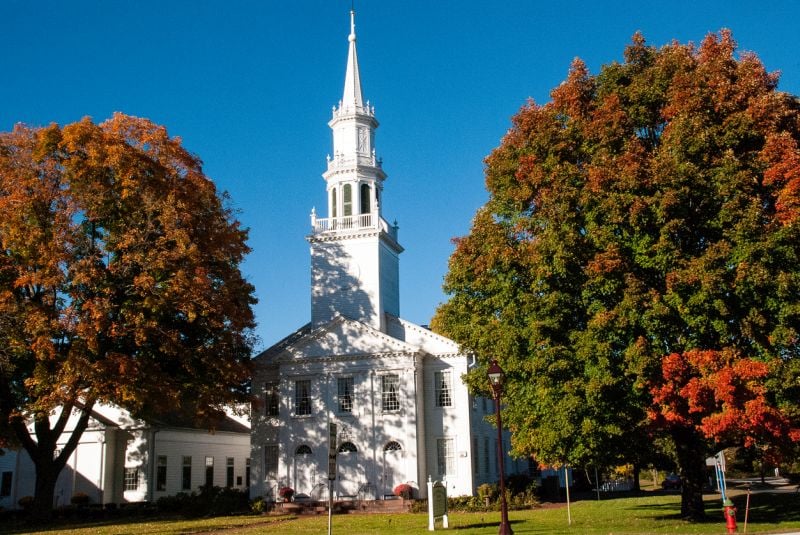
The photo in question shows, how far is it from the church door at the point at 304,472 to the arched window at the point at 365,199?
554 inches

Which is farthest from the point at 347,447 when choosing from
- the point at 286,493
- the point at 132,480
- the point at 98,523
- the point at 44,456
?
the point at 44,456

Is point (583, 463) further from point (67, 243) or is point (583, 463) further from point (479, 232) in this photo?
point (67, 243)

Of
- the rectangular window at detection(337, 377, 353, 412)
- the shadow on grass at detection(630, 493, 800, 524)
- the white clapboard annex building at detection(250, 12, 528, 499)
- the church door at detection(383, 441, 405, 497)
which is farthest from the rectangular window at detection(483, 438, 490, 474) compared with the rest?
the shadow on grass at detection(630, 493, 800, 524)

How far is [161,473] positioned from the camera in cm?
4150

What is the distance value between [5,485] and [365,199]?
25091 mm

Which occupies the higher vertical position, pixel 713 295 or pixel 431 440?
pixel 713 295

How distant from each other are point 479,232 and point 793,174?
9371 millimetres

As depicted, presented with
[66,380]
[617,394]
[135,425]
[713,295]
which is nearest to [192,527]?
[66,380]

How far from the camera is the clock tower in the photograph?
4319 centimetres

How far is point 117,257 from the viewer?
3150 centimetres

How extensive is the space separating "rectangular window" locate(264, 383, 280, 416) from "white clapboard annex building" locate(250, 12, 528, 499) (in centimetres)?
5

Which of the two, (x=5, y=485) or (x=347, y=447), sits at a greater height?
(x=347, y=447)

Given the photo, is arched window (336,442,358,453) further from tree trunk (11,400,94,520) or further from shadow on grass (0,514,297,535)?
tree trunk (11,400,94,520)

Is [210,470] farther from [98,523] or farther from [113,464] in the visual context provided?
[98,523]
